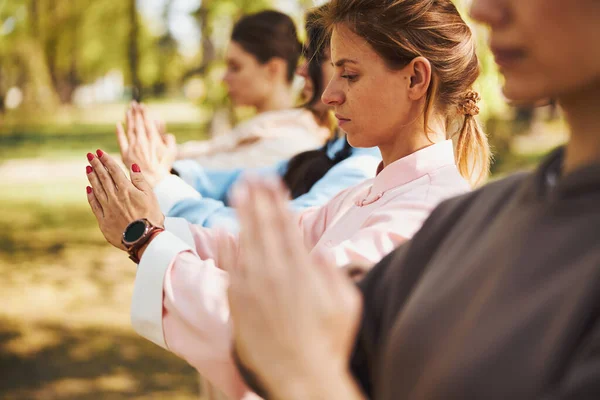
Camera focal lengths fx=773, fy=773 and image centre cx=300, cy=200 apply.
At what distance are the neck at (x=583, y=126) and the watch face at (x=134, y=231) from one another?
1.05m

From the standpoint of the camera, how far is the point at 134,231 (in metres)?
1.81

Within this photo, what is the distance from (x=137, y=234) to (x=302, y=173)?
1387mm

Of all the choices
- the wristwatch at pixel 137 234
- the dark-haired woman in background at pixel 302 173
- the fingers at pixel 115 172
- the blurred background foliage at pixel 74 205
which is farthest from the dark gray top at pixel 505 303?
the blurred background foliage at pixel 74 205

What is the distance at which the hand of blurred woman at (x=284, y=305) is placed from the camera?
0.87m

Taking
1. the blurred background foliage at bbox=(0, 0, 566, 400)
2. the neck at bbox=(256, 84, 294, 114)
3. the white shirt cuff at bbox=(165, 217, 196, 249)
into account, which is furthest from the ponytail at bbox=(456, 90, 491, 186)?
the blurred background foliage at bbox=(0, 0, 566, 400)

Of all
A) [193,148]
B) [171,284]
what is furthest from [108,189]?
[193,148]

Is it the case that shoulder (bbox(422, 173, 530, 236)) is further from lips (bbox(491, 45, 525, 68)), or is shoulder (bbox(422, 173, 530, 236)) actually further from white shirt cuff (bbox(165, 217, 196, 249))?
white shirt cuff (bbox(165, 217, 196, 249))

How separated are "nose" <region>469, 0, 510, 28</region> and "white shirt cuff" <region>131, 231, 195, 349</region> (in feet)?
2.97

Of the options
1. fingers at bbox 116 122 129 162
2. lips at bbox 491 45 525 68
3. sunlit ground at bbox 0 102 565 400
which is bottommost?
sunlit ground at bbox 0 102 565 400

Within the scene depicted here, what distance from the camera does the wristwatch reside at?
1785 mm

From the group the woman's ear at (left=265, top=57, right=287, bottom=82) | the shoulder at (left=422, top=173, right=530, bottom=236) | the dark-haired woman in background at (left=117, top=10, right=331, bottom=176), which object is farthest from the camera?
the woman's ear at (left=265, top=57, right=287, bottom=82)

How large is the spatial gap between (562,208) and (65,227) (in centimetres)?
1217

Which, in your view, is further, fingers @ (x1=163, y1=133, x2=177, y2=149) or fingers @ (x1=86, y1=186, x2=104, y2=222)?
fingers @ (x1=163, y1=133, x2=177, y2=149)

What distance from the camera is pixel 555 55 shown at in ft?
3.25
